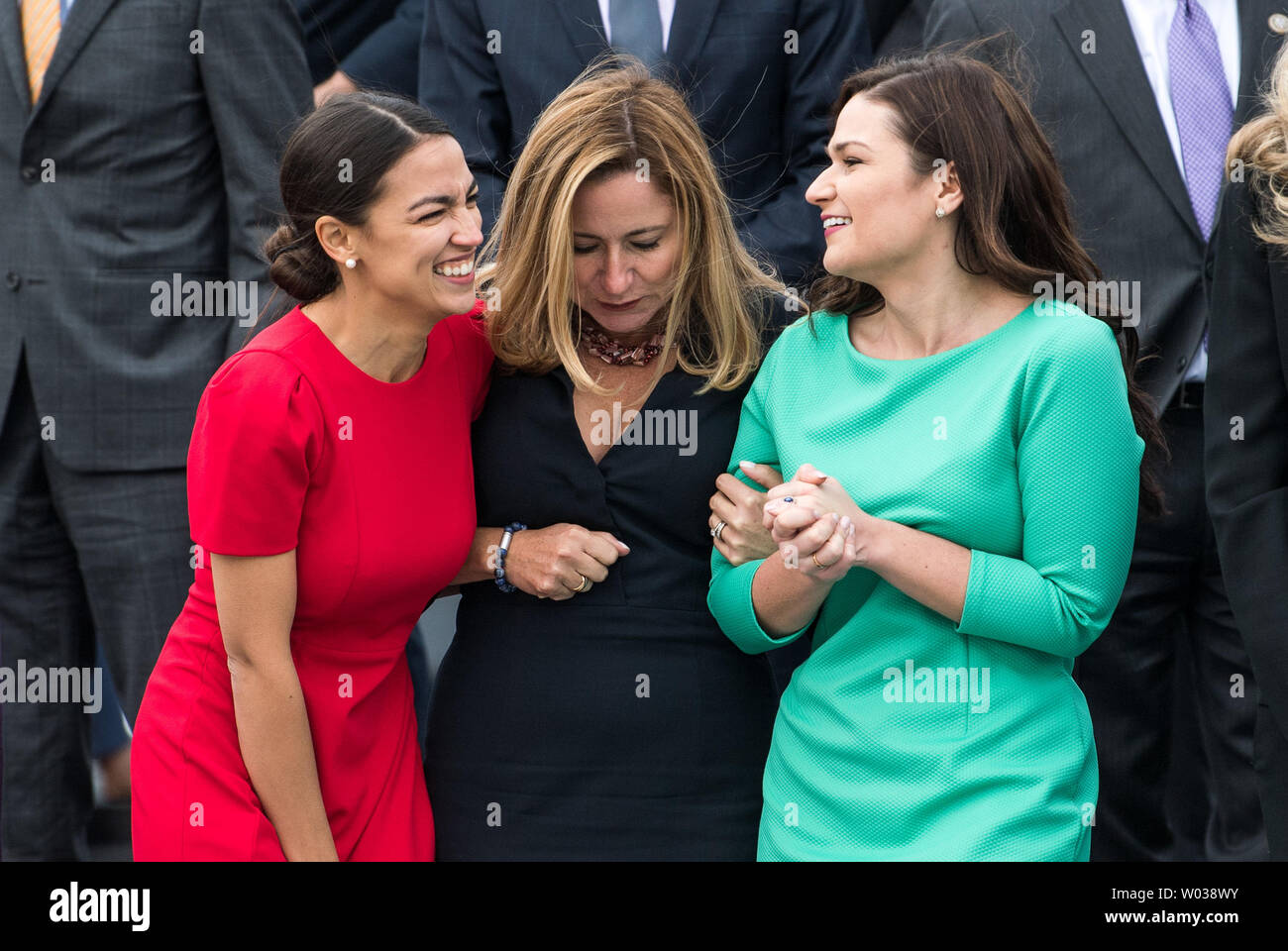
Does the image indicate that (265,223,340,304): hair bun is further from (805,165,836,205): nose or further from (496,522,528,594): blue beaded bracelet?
(805,165,836,205): nose

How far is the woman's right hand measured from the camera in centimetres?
266

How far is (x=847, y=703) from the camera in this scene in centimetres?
247

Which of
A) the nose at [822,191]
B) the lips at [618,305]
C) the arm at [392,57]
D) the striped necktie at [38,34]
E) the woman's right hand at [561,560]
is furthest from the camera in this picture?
the arm at [392,57]

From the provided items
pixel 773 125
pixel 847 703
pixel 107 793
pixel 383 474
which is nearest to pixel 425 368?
pixel 383 474

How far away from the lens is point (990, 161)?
2.48m

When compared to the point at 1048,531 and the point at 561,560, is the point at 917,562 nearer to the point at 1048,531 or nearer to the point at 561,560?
the point at 1048,531

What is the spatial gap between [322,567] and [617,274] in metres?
0.72

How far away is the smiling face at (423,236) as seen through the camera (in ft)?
8.48

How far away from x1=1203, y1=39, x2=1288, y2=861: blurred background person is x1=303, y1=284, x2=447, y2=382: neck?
1.32 m

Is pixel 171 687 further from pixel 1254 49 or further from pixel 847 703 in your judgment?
pixel 1254 49

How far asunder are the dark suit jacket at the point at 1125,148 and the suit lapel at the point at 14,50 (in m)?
2.14

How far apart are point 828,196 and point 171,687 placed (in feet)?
4.51

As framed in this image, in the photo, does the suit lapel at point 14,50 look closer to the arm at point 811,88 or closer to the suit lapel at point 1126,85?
the arm at point 811,88

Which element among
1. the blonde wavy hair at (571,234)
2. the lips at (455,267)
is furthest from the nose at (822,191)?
the lips at (455,267)
